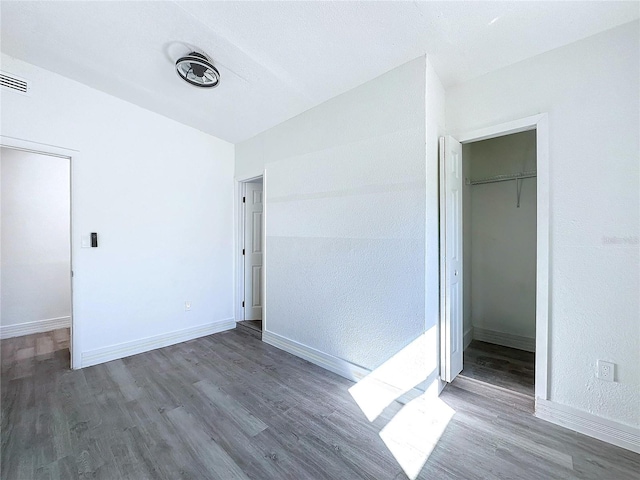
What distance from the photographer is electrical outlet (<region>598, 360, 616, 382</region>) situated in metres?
1.72

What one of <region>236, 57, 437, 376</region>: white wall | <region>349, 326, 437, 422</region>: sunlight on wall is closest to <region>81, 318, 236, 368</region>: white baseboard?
<region>236, 57, 437, 376</region>: white wall

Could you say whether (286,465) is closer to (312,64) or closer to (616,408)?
(616,408)

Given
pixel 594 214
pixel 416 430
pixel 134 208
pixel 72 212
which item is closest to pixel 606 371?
pixel 594 214

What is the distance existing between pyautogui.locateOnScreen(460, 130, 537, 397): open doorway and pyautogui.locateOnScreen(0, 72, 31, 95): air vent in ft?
14.0

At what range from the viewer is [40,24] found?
200cm

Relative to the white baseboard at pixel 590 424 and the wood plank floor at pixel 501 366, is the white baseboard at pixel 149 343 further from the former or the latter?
the white baseboard at pixel 590 424

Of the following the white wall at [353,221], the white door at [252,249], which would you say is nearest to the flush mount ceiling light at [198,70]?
the white wall at [353,221]

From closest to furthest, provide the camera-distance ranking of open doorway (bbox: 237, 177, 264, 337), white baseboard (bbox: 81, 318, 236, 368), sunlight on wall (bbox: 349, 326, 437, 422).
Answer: sunlight on wall (bbox: 349, 326, 437, 422) < white baseboard (bbox: 81, 318, 236, 368) < open doorway (bbox: 237, 177, 264, 337)

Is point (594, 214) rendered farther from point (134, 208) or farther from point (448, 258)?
point (134, 208)

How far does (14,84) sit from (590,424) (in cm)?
505

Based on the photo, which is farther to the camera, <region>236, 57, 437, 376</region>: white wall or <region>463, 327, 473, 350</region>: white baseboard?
<region>463, 327, 473, 350</region>: white baseboard

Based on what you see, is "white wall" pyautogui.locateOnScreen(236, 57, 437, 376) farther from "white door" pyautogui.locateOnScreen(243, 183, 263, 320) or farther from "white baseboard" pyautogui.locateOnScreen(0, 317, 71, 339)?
"white baseboard" pyautogui.locateOnScreen(0, 317, 71, 339)

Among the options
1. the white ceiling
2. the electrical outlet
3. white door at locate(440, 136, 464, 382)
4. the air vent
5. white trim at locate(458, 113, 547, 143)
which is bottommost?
the electrical outlet

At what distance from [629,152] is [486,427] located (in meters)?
1.94
